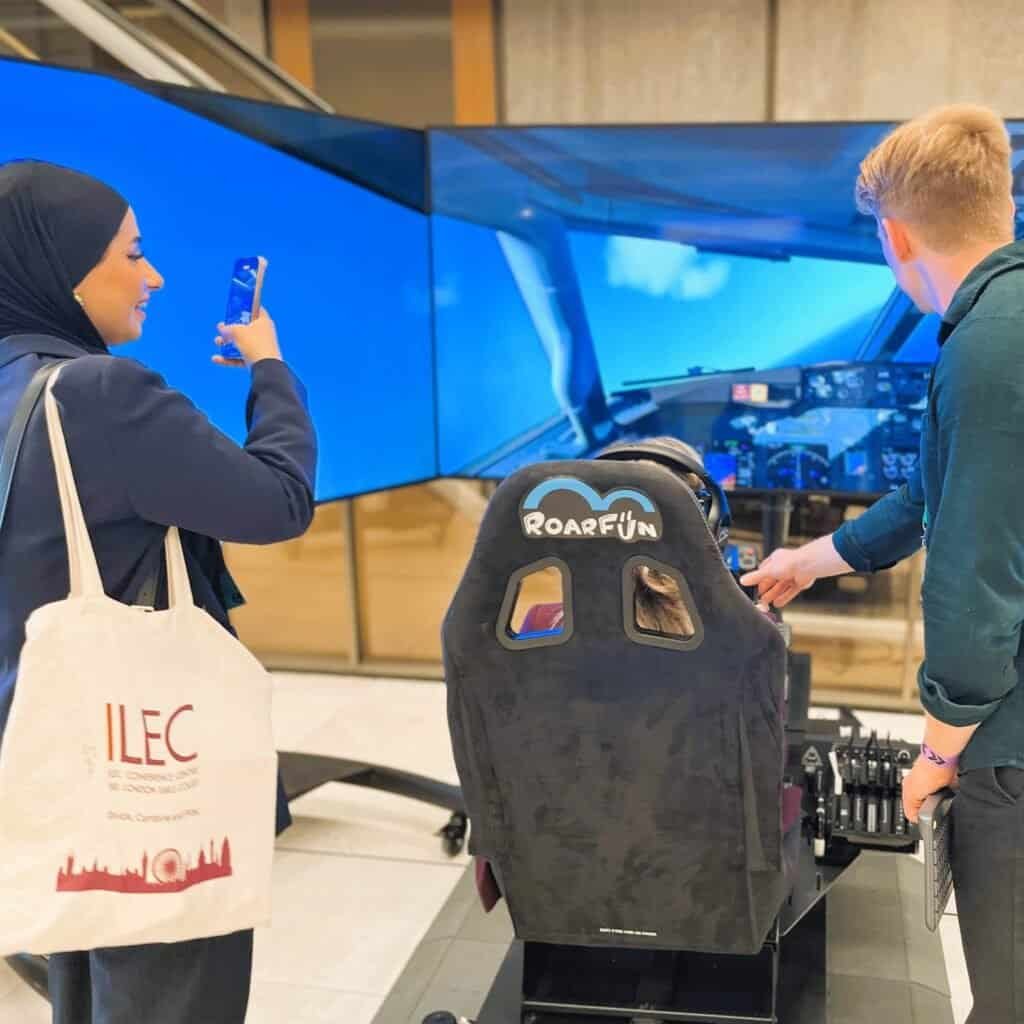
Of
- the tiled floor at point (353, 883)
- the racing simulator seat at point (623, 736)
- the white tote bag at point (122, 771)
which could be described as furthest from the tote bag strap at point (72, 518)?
the tiled floor at point (353, 883)

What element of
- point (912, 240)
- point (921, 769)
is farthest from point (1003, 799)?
point (912, 240)

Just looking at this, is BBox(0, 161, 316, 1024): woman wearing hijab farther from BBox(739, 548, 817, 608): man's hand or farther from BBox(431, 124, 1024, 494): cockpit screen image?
BBox(431, 124, 1024, 494): cockpit screen image

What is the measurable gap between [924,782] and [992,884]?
0.50ft

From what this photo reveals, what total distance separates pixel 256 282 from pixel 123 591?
23.4 inches

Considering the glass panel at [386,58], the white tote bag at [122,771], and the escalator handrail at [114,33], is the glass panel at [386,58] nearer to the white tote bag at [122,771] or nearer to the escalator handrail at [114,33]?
the escalator handrail at [114,33]

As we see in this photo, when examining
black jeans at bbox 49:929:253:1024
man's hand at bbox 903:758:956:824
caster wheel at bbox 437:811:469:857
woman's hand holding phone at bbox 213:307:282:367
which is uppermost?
woman's hand holding phone at bbox 213:307:282:367

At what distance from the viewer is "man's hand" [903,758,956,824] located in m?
1.34

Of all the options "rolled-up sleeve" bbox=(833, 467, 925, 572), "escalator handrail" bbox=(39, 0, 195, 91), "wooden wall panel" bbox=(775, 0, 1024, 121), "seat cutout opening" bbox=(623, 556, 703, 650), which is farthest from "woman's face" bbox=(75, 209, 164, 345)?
"wooden wall panel" bbox=(775, 0, 1024, 121)

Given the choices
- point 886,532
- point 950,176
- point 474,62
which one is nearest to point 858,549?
point 886,532

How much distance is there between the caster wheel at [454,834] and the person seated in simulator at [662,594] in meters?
1.21

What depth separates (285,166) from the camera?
2580 mm

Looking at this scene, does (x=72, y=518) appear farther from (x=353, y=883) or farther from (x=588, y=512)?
(x=353, y=883)

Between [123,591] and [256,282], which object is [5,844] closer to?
[123,591]

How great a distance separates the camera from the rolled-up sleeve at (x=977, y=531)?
3.78 feet
